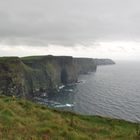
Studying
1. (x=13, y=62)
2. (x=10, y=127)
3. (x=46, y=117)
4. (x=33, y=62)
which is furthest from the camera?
(x=33, y=62)

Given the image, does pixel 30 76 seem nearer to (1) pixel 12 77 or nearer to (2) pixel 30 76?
(2) pixel 30 76

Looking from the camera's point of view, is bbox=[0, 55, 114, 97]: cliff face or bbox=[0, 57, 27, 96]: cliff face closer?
bbox=[0, 57, 27, 96]: cliff face

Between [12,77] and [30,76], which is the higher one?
[12,77]

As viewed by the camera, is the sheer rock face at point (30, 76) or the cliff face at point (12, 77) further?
the sheer rock face at point (30, 76)

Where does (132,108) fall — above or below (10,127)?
below

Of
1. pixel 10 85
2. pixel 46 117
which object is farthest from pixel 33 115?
pixel 10 85

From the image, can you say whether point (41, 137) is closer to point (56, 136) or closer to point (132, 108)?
point (56, 136)

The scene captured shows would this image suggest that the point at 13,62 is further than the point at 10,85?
Yes

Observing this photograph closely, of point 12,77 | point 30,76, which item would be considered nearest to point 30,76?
point 30,76

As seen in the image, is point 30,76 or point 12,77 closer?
point 12,77

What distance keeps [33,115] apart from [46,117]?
1.27 m

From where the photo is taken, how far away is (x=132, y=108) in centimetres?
9825

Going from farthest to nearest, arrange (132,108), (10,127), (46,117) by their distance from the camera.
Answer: (132,108), (46,117), (10,127)

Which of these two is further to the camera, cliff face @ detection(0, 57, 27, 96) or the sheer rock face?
the sheer rock face
